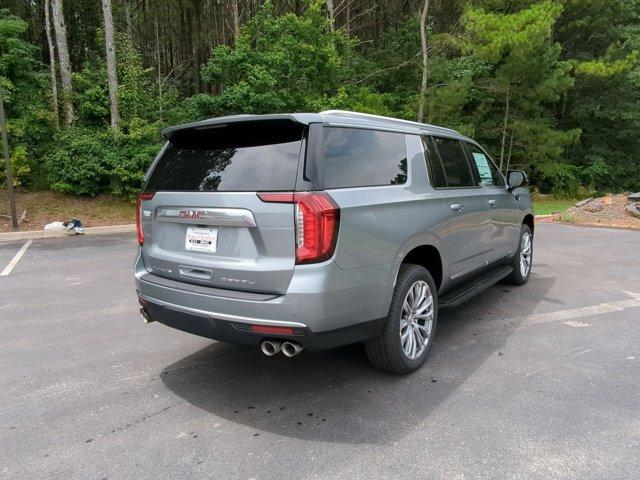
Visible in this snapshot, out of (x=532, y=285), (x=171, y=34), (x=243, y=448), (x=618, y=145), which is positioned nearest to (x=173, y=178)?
(x=243, y=448)

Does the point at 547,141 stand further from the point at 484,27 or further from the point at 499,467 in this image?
the point at 499,467

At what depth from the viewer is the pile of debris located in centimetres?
1313

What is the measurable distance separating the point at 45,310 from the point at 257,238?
3.91 meters

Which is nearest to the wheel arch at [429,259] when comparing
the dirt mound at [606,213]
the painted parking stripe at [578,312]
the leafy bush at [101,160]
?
the painted parking stripe at [578,312]

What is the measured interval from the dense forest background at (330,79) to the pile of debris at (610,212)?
6.44 m

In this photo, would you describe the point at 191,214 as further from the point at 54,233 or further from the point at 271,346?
the point at 54,233

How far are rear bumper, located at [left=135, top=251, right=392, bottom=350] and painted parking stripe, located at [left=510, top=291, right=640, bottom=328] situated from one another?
242 cm

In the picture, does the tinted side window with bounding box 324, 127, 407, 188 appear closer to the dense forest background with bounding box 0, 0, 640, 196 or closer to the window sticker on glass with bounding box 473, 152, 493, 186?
the window sticker on glass with bounding box 473, 152, 493, 186

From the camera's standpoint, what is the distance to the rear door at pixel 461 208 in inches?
164

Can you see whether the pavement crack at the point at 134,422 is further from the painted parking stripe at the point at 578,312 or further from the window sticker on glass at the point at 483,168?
the window sticker on glass at the point at 483,168

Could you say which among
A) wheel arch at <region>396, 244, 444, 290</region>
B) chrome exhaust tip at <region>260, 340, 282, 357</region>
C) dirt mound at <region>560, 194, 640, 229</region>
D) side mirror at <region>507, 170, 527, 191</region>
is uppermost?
side mirror at <region>507, 170, 527, 191</region>

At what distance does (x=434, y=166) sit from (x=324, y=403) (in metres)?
2.21

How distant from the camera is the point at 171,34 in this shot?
32312 millimetres

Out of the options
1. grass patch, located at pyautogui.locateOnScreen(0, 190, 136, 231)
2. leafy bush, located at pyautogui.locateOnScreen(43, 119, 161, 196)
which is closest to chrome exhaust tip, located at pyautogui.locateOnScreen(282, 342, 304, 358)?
grass patch, located at pyautogui.locateOnScreen(0, 190, 136, 231)
